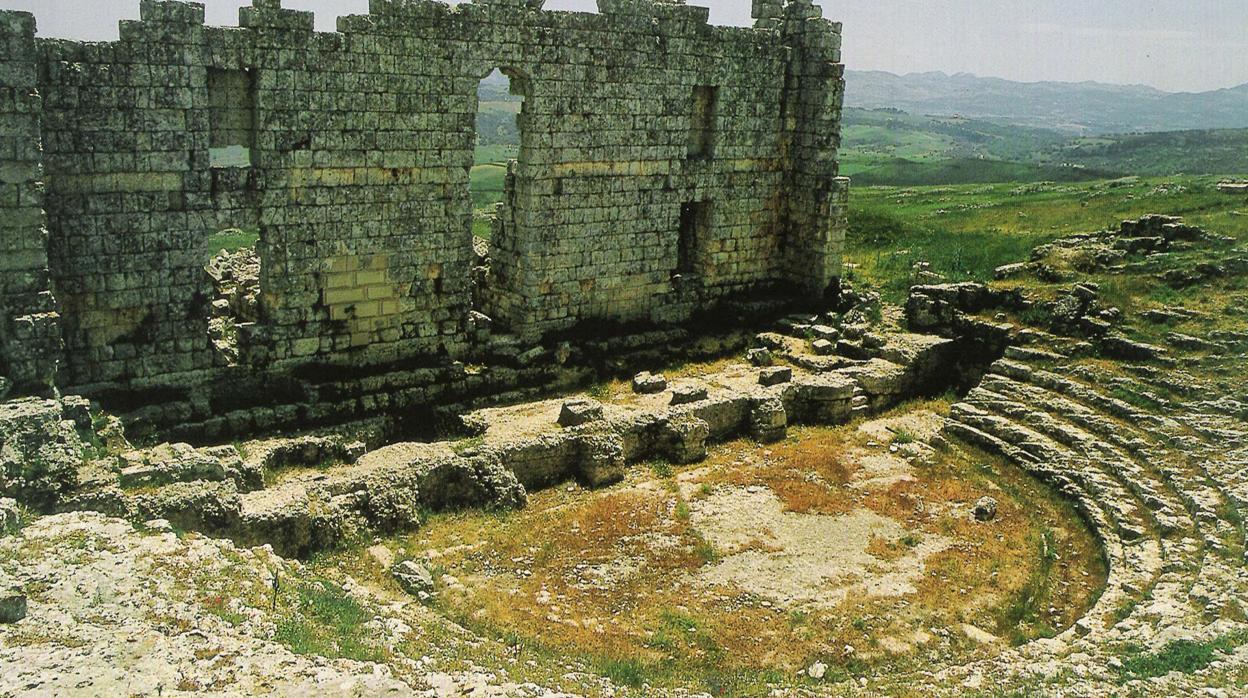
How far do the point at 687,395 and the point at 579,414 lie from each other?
2267 mm

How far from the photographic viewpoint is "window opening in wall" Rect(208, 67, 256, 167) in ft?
50.6

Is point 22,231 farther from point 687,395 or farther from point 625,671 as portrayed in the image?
point 687,395

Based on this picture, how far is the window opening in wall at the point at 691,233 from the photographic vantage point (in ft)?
73.1

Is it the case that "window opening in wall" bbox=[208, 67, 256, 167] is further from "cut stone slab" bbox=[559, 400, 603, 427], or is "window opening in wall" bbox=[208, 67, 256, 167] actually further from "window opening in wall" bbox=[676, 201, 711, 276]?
"window opening in wall" bbox=[676, 201, 711, 276]

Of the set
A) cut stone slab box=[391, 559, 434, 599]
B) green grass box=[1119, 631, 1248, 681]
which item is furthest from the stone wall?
green grass box=[1119, 631, 1248, 681]

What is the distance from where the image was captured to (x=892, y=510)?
51.7 ft

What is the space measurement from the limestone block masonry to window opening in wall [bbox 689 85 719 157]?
5 centimetres

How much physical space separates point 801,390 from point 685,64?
6.97m

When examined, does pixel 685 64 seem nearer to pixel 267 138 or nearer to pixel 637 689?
pixel 267 138

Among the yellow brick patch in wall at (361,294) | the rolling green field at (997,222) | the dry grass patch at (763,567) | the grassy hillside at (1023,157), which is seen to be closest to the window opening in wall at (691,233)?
the rolling green field at (997,222)

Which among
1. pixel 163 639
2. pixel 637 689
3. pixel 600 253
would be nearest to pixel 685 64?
pixel 600 253

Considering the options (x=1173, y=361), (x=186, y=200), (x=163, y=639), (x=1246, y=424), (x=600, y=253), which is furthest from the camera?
(x=600, y=253)

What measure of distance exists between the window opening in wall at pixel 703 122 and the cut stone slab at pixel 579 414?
24.1 feet

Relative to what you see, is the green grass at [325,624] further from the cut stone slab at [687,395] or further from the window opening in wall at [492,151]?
the window opening in wall at [492,151]
